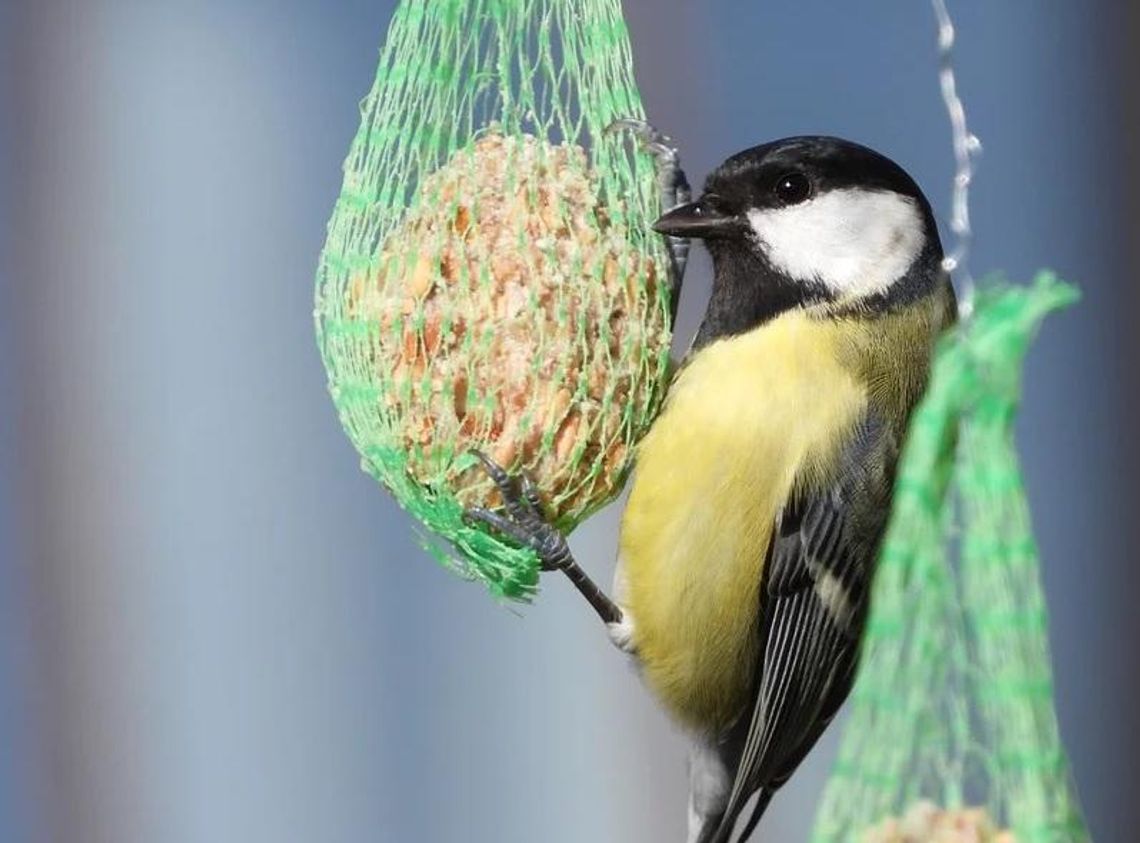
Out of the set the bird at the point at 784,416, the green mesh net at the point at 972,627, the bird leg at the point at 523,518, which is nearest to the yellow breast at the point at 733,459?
the bird at the point at 784,416

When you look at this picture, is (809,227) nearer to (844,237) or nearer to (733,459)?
(844,237)

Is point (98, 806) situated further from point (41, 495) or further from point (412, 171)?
point (412, 171)

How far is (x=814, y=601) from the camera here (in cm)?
150

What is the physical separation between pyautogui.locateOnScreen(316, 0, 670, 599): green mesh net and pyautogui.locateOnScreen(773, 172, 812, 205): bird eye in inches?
4.5

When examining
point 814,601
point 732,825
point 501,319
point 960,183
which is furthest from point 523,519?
point 960,183

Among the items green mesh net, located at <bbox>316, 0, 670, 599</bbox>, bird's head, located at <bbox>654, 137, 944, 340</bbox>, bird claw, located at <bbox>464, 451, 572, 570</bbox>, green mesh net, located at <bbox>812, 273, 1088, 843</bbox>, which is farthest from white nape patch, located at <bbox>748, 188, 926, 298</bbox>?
green mesh net, located at <bbox>812, 273, 1088, 843</bbox>

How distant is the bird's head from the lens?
58.0 inches

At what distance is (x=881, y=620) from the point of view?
1.03m

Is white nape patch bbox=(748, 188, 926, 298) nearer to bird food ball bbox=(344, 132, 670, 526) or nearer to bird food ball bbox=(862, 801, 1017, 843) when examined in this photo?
bird food ball bbox=(344, 132, 670, 526)

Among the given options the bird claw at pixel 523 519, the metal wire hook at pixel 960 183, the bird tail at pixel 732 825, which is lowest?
the bird tail at pixel 732 825

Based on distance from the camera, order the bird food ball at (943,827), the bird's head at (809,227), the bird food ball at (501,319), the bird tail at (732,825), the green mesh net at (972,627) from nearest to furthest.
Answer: the green mesh net at (972,627), the bird food ball at (943,827), the bird food ball at (501,319), the bird's head at (809,227), the bird tail at (732,825)

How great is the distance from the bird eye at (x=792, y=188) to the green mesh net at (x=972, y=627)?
43 cm

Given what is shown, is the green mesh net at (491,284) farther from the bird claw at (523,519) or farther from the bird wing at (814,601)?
the bird wing at (814,601)

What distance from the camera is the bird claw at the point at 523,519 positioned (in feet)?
4.56
